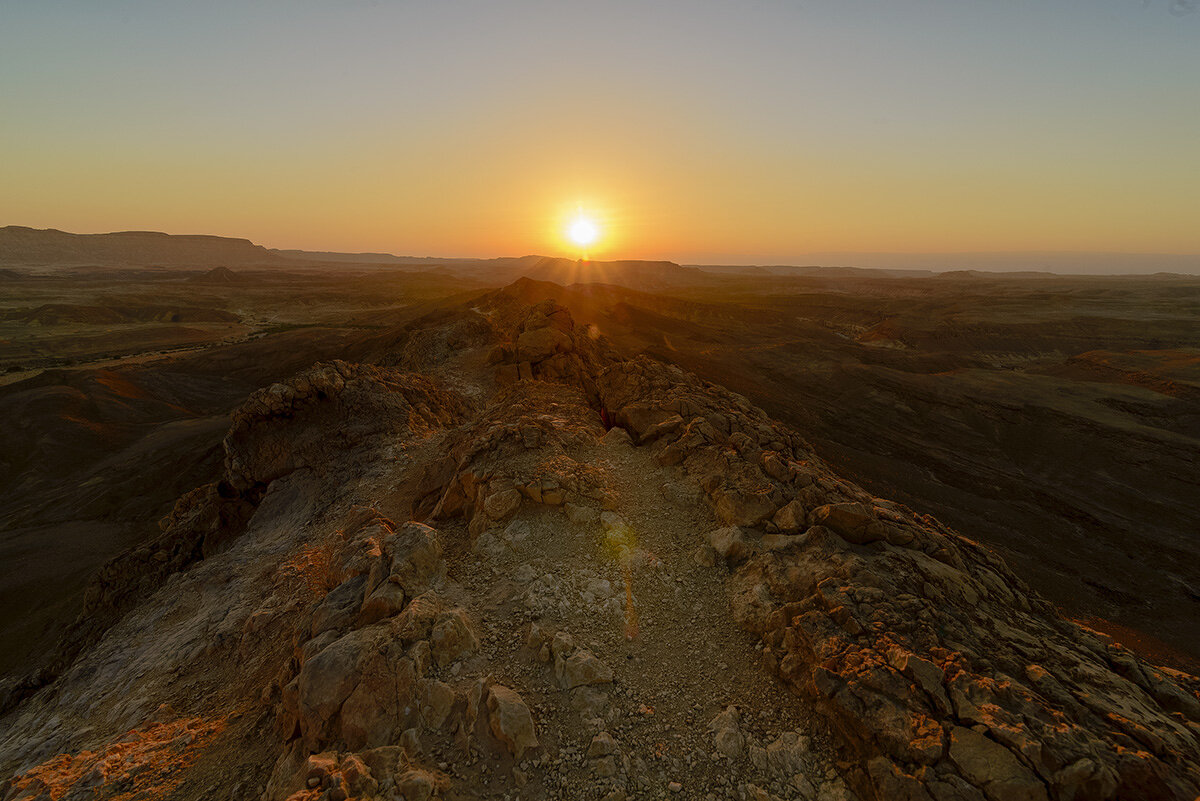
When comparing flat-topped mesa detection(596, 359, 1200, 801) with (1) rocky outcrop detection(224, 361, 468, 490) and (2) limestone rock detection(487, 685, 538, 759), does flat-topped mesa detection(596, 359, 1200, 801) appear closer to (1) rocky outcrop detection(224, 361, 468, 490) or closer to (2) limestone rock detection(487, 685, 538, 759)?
(2) limestone rock detection(487, 685, 538, 759)

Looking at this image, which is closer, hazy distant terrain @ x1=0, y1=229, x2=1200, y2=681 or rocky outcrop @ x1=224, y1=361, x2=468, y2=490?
rocky outcrop @ x1=224, y1=361, x2=468, y2=490

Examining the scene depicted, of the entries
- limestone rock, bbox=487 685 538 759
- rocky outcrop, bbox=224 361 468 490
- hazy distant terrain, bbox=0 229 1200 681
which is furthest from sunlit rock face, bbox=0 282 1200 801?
hazy distant terrain, bbox=0 229 1200 681

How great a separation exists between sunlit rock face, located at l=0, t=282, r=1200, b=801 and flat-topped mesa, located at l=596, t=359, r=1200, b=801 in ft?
0.13

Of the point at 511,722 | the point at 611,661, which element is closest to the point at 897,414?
the point at 611,661

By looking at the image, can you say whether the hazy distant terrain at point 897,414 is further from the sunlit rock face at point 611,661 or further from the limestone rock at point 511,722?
the limestone rock at point 511,722

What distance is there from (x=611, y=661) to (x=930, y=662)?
4.96 meters

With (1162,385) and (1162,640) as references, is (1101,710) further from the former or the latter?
(1162,385)

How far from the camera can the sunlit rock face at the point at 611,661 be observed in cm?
639

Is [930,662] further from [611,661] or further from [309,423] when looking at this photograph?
[309,423]

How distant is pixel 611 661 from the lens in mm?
8203

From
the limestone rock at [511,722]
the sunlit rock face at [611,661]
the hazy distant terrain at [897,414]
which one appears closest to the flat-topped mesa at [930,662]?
the sunlit rock face at [611,661]

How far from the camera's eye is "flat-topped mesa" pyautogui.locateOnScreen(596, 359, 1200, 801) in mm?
5988

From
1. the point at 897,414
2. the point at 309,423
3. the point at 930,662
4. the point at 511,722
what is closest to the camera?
the point at 511,722

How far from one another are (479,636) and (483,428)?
317 inches
